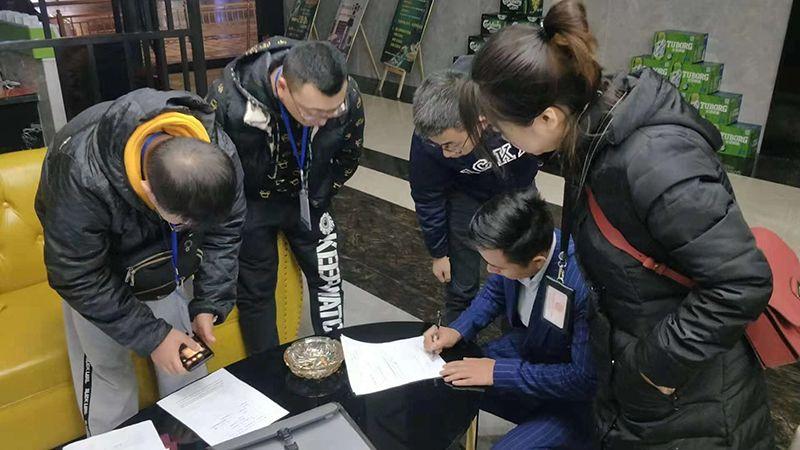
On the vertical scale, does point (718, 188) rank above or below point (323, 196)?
above

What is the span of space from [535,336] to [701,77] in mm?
3563

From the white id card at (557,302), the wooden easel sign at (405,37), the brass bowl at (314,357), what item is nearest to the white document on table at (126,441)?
the brass bowl at (314,357)

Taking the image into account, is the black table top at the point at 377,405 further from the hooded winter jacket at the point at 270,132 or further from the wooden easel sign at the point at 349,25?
the wooden easel sign at the point at 349,25

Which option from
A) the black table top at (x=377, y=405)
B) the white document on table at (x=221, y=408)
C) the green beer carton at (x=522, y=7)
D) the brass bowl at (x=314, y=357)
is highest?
the green beer carton at (x=522, y=7)

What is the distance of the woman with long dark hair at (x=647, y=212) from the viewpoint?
1015 mm

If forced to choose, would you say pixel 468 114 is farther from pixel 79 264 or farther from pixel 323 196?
pixel 323 196

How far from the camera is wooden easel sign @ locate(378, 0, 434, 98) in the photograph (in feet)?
20.7

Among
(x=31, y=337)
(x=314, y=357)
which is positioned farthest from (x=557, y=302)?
(x=31, y=337)

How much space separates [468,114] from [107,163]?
81cm

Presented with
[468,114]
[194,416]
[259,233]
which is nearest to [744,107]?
[259,233]

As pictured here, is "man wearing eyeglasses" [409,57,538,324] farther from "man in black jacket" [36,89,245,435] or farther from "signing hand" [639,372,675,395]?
"signing hand" [639,372,675,395]

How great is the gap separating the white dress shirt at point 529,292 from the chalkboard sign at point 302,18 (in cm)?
591

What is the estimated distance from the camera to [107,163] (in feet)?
4.79

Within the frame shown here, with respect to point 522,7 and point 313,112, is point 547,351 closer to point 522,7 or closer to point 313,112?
point 313,112
